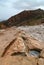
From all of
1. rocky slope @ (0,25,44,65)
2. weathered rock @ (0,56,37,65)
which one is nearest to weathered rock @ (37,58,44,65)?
rocky slope @ (0,25,44,65)

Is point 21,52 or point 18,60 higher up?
point 21,52

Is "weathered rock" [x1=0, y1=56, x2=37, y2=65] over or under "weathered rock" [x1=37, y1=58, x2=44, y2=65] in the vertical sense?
over

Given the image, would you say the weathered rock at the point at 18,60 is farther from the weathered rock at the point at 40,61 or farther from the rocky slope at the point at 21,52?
the weathered rock at the point at 40,61

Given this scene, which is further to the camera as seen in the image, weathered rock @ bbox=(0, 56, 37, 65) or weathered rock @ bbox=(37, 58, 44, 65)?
weathered rock @ bbox=(37, 58, 44, 65)

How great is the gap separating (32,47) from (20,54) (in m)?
Answer: 1.42

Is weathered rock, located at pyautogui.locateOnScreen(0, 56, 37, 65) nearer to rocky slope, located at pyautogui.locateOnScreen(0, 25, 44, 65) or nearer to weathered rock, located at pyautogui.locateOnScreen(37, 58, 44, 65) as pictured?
rocky slope, located at pyautogui.locateOnScreen(0, 25, 44, 65)

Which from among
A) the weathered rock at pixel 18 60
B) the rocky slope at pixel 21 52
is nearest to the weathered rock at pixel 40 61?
the rocky slope at pixel 21 52

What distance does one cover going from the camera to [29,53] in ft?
35.3

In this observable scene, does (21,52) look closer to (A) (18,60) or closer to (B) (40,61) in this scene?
(A) (18,60)

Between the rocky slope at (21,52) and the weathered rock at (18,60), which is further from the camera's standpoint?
the rocky slope at (21,52)

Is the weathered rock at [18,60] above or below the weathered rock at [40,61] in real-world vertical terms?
above

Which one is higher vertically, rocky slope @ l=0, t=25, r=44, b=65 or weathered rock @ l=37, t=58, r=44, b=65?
rocky slope @ l=0, t=25, r=44, b=65

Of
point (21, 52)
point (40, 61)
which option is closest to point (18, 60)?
point (40, 61)

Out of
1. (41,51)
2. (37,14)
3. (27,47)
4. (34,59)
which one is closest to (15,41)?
(27,47)
